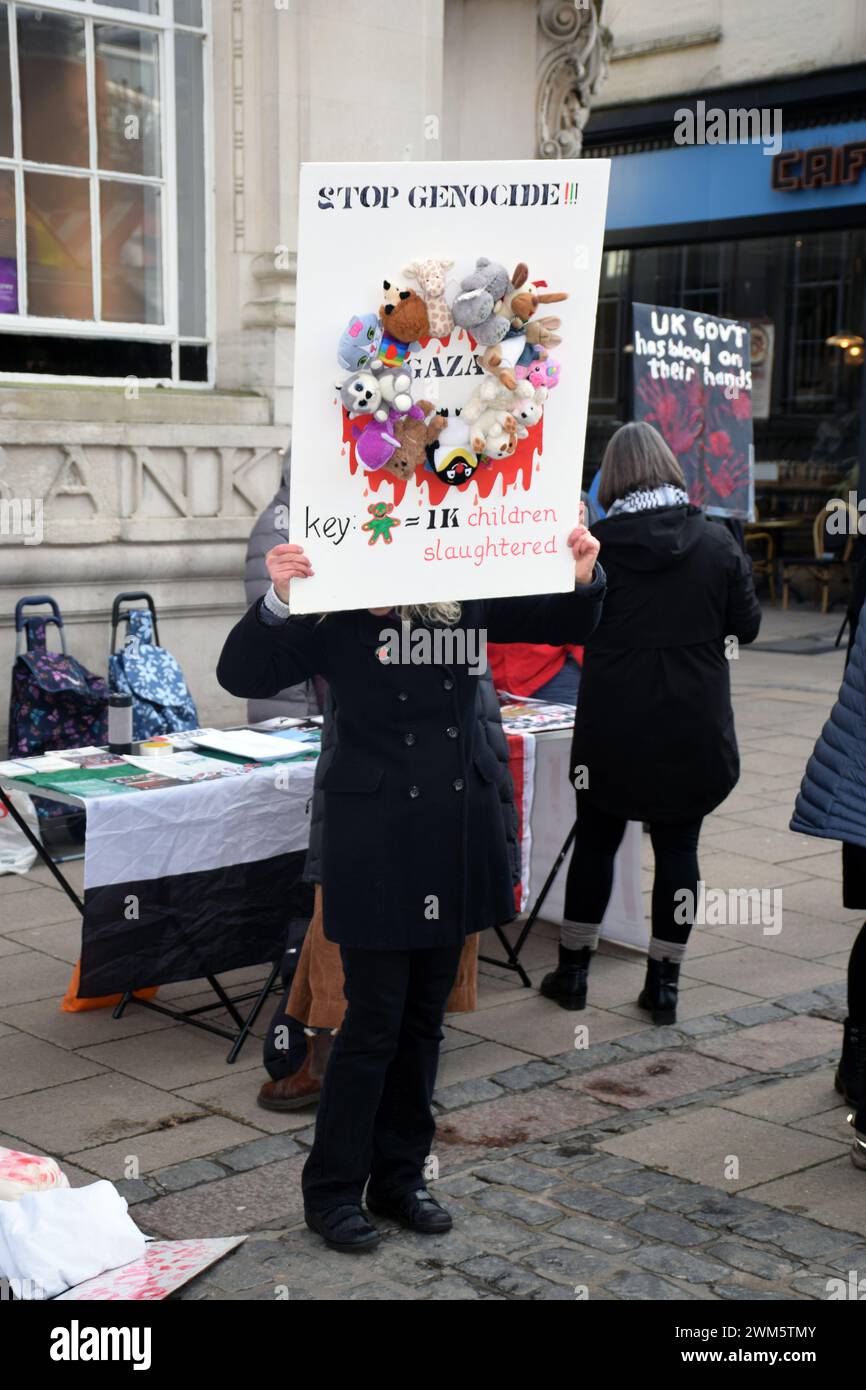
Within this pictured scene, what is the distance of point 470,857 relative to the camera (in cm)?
380

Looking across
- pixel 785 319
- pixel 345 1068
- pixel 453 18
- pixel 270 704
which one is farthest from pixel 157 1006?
pixel 785 319

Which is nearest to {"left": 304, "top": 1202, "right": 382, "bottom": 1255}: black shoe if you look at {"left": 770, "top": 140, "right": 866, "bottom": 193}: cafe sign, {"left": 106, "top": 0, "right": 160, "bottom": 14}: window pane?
{"left": 106, "top": 0, "right": 160, "bottom": 14}: window pane

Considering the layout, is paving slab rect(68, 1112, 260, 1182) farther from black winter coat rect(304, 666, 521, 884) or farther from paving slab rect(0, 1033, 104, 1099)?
black winter coat rect(304, 666, 521, 884)

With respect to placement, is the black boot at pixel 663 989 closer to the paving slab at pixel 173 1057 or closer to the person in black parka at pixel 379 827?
the paving slab at pixel 173 1057

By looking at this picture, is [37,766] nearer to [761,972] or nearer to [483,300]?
[483,300]

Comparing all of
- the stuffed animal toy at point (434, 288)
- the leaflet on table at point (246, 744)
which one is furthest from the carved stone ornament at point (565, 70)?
the stuffed animal toy at point (434, 288)

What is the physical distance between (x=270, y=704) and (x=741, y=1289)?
3174 mm

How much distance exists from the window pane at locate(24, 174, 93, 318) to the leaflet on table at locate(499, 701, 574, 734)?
3858 millimetres

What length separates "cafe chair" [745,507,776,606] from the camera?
1788 centimetres

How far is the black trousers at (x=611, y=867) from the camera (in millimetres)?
5410

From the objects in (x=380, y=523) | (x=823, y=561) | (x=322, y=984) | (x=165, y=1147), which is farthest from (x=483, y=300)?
(x=823, y=561)

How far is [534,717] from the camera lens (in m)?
6.12

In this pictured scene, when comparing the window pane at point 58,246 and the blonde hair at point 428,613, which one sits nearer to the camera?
the blonde hair at point 428,613

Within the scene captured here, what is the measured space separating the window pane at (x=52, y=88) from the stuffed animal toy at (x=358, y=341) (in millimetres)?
5818
